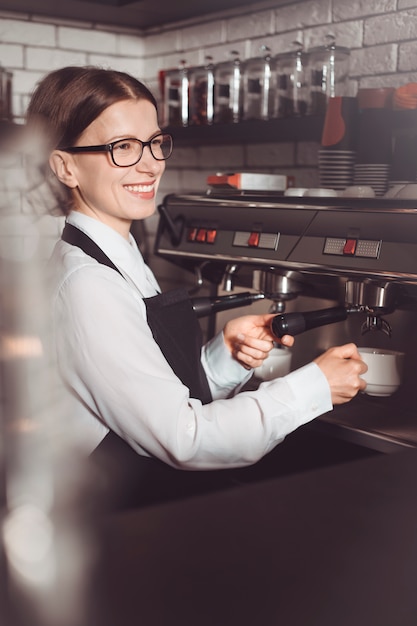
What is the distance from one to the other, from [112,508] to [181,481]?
0.85 meters

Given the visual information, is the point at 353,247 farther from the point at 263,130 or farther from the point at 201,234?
the point at 263,130

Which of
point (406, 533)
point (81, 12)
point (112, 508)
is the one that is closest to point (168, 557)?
point (112, 508)

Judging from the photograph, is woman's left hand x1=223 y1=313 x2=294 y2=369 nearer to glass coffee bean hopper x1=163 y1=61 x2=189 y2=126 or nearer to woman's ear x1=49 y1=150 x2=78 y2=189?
woman's ear x1=49 y1=150 x2=78 y2=189

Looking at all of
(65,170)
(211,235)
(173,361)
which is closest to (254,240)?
(211,235)

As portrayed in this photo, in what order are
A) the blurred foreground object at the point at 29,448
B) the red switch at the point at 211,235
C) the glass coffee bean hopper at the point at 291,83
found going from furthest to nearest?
the glass coffee bean hopper at the point at 291,83, the red switch at the point at 211,235, the blurred foreground object at the point at 29,448

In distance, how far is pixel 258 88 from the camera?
76.2 inches

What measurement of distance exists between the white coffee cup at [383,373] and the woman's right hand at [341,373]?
16 centimetres

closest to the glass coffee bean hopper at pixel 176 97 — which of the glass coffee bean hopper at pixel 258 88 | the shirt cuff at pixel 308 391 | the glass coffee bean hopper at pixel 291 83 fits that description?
the glass coffee bean hopper at pixel 258 88

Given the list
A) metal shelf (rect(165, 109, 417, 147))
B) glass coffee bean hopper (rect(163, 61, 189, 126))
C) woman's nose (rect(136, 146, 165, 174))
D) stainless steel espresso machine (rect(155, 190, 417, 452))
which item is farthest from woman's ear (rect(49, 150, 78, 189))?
glass coffee bean hopper (rect(163, 61, 189, 126))

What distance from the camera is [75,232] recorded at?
1170mm

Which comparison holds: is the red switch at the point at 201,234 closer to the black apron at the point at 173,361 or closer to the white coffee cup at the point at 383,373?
the black apron at the point at 173,361

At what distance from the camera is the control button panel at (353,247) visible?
121 cm

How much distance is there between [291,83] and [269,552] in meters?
1.67

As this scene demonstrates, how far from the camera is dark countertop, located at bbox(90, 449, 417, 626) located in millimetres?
280
